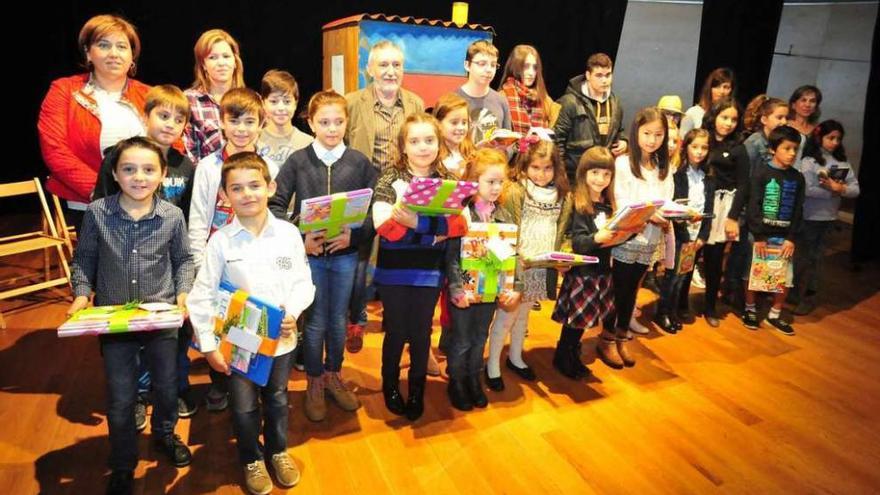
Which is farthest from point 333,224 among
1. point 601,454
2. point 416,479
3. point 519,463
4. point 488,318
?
point 601,454

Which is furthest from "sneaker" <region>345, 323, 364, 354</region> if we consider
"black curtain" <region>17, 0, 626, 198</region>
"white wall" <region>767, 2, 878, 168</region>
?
"white wall" <region>767, 2, 878, 168</region>

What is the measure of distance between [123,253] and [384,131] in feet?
4.80

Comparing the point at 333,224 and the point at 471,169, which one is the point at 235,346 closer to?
the point at 333,224

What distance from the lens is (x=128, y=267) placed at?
2031mm

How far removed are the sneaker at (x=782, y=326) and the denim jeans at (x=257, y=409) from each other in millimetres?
3398

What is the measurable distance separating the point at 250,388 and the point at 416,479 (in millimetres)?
761

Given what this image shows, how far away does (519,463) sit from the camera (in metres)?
2.42

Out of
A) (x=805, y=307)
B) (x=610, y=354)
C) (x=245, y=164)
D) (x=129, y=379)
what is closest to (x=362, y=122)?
(x=245, y=164)

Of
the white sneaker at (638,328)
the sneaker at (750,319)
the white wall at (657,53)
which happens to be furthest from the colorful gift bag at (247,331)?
the white wall at (657,53)

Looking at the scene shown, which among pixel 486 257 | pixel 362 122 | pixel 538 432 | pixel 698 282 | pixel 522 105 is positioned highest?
pixel 522 105

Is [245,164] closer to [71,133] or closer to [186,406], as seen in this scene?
[71,133]

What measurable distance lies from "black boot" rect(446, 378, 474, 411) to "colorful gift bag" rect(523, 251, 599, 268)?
2.26ft

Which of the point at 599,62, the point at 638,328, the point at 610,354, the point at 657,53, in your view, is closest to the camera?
the point at 610,354

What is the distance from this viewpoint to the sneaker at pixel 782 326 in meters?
3.89
